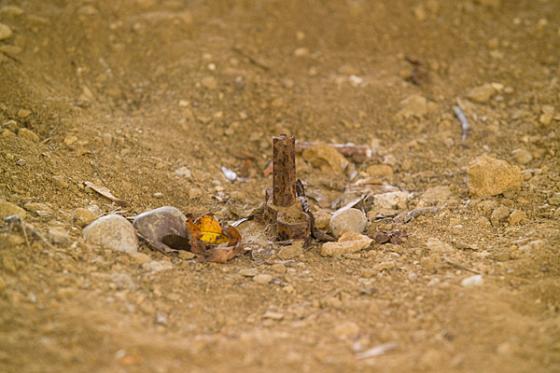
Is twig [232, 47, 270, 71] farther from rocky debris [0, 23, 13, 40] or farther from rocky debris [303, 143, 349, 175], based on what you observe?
rocky debris [0, 23, 13, 40]

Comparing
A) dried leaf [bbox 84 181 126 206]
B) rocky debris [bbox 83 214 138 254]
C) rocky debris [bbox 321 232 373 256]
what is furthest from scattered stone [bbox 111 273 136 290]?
rocky debris [bbox 321 232 373 256]

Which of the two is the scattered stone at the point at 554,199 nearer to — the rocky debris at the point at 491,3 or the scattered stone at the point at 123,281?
the scattered stone at the point at 123,281

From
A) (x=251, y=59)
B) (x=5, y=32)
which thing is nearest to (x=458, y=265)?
(x=251, y=59)

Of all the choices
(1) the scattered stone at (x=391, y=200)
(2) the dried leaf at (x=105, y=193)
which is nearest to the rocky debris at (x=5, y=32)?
(2) the dried leaf at (x=105, y=193)

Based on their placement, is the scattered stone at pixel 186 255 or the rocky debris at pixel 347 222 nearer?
the scattered stone at pixel 186 255

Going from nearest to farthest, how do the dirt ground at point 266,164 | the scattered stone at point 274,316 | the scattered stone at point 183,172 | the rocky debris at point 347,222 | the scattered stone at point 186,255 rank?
the dirt ground at point 266,164, the scattered stone at point 274,316, the scattered stone at point 186,255, the rocky debris at point 347,222, the scattered stone at point 183,172

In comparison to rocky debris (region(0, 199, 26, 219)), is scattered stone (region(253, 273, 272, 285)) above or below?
below
